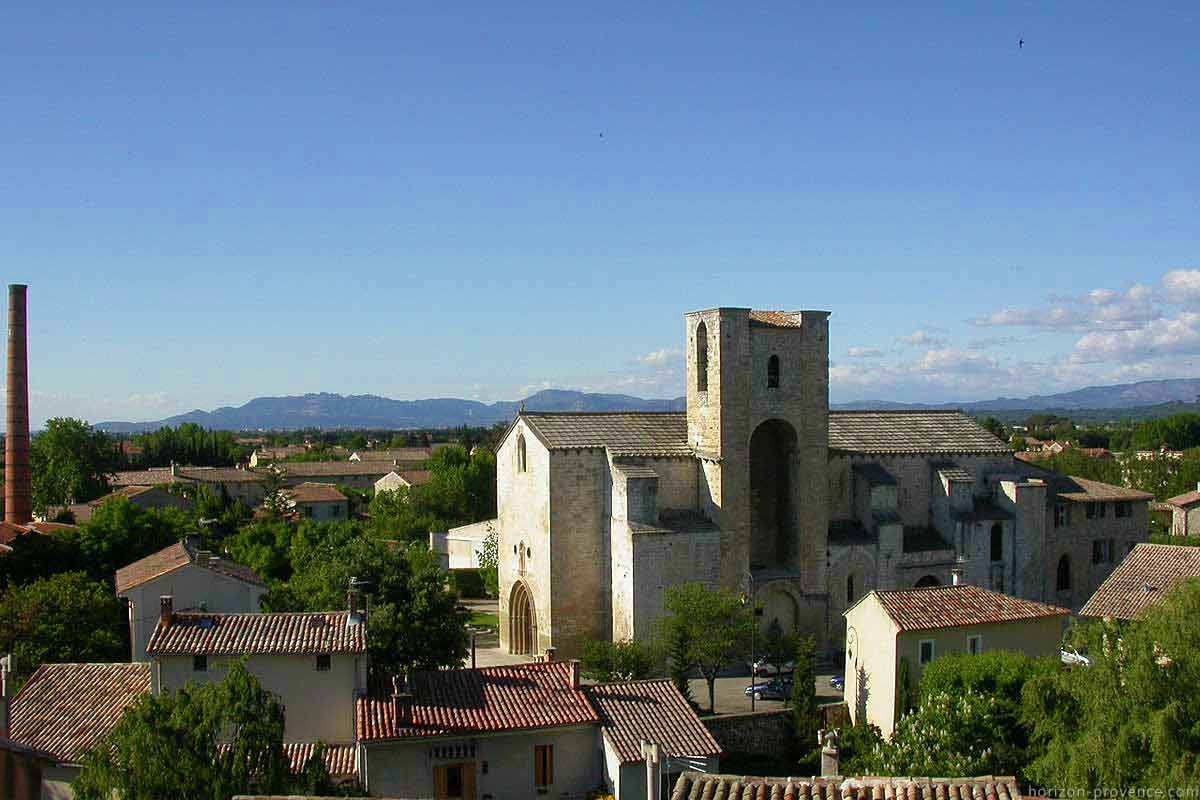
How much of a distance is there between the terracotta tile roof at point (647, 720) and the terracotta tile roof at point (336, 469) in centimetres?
9111

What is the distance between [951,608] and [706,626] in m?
7.63

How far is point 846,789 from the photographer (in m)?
14.2

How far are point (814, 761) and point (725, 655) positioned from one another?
6.95m

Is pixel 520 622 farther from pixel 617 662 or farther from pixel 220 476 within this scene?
pixel 220 476

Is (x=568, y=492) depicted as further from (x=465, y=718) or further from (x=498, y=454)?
(x=465, y=718)

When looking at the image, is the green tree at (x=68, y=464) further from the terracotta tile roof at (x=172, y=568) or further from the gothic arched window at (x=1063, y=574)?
the gothic arched window at (x=1063, y=574)

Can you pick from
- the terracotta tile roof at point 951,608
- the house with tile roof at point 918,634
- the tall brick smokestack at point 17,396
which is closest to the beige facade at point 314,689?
the house with tile roof at point 918,634

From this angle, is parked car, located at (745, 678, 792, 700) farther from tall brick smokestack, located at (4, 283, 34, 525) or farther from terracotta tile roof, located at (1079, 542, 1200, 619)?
tall brick smokestack, located at (4, 283, 34, 525)

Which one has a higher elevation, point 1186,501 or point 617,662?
point 1186,501

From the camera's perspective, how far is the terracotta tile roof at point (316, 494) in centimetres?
8669

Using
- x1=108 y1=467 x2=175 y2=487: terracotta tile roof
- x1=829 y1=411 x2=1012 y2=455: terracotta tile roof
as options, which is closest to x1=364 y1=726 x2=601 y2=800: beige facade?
x1=829 y1=411 x2=1012 y2=455: terracotta tile roof

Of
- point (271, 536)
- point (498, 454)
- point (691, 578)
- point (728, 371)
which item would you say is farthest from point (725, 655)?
point (271, 536)

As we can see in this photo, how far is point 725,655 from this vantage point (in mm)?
33812

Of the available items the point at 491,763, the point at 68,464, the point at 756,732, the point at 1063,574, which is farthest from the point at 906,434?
the point at 68,464
